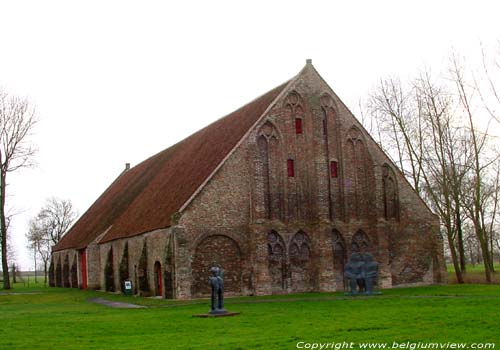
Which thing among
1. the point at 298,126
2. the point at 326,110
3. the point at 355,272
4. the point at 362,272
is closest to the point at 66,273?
the point at 298,126

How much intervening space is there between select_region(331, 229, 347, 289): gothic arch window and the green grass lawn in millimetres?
9812

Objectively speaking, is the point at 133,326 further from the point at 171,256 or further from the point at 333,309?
the point at 171,256

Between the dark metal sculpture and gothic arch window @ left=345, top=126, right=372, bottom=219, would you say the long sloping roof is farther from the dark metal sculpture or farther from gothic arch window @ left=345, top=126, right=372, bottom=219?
the dark metal sculpture

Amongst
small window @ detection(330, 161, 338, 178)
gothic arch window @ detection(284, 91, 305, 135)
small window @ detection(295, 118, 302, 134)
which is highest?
gothic arch window @ detection(284, 91, 305, 135)

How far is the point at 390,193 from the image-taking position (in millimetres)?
39312

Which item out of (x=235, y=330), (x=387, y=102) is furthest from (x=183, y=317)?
(x=387, y=102)

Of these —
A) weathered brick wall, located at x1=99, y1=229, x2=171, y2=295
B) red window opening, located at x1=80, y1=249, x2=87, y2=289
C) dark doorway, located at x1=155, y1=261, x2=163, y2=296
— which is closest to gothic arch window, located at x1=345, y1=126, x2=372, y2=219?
weathered brick wall, located at x1=99, y1=229, x2=171, y2=295

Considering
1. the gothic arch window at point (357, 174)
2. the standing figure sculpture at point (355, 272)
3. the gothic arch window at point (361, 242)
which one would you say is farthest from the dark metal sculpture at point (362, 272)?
the gothic arch window at point (357, 174)

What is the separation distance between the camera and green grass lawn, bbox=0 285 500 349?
1497 centimetres

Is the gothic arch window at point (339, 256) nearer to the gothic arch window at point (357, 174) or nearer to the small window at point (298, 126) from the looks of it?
the gothic arch window at point (357, 174)

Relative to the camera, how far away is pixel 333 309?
2336cm

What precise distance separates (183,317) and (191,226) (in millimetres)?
10747

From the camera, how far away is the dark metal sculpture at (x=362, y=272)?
100 ft

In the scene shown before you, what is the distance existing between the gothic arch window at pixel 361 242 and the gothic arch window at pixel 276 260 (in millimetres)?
4603
